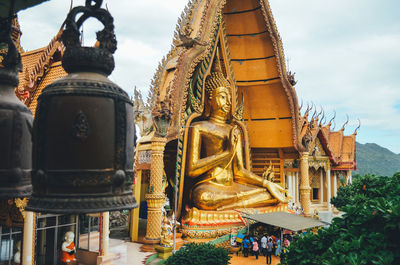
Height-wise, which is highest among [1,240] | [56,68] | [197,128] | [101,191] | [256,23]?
[256,23]

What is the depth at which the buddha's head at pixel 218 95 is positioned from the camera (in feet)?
34.4

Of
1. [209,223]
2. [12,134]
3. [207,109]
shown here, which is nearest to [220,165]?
[207,109]

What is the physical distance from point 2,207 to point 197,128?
18.0 ft

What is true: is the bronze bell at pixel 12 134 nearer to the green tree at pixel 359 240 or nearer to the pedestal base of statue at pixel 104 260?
the green tree at pixel 359 240

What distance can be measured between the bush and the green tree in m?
2.39

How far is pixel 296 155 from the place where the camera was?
11797 millimetres

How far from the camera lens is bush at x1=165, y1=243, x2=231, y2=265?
5637 mm

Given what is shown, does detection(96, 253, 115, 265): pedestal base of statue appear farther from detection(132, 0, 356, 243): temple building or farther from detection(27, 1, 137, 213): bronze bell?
detection(27, 1, 137, 213): bronze bell

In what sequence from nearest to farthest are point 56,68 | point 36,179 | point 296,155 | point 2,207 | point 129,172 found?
point 36,179 → point 129,172 → point 2,207 → point 56,68 → point 296,155

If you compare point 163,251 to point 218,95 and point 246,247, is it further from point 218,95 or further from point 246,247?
point 218,95

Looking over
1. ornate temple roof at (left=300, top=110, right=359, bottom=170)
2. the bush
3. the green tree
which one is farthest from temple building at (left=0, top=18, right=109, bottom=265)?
ornate temple roof at (left=300, top=110, right=359, bottom=170)

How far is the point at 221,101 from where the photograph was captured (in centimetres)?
1051

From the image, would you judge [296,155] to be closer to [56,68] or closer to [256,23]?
[256,23]

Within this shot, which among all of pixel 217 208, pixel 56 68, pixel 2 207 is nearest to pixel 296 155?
pixel 217 208
